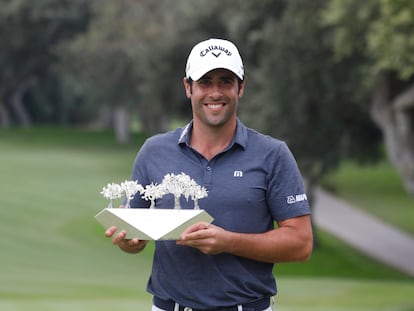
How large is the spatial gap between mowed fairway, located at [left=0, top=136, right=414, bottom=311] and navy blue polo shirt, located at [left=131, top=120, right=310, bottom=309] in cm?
829

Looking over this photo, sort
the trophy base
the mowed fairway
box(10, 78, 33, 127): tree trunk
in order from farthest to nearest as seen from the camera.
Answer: box(10, 78, 33, 127): tree trunk < the mowed fairway < the trophy base

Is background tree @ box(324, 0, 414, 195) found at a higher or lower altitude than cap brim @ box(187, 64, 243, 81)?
higher

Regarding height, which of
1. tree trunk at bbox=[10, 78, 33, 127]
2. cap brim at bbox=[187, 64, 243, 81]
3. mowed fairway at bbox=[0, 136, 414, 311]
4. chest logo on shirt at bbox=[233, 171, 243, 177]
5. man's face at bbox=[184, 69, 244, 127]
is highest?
tree trunk at bbox=[10, 78, 33, 127]

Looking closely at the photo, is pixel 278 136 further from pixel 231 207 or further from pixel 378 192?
pixel 378 192

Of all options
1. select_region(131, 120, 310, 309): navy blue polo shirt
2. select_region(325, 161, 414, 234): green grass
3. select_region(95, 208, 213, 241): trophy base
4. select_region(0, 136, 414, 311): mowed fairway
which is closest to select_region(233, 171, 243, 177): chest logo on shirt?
select_region(131, 120, 310, 309): navy blue polo shirt

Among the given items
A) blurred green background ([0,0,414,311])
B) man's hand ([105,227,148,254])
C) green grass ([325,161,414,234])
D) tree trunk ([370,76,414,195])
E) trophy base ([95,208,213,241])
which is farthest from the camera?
green grass ([325,161,414,234])

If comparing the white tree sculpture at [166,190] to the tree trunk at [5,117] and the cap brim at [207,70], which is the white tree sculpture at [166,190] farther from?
the tree trunk at [5,117]

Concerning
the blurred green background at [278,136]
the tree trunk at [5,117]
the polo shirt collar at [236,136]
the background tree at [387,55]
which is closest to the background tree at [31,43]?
the tree trunk at [5,117]

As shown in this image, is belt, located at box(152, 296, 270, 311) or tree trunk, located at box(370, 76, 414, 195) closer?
belt, located at box(152, 296, 270, 311)

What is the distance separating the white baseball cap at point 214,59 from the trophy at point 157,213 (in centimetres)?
46

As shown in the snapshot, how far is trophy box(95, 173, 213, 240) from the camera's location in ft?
13.4

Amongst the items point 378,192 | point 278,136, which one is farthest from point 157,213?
point 378,192

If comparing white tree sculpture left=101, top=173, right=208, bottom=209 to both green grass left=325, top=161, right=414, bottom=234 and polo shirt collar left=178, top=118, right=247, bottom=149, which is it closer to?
polo shirt collar left=178, top=118, right=247, bottom=149

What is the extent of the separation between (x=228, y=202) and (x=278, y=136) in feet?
67.0
